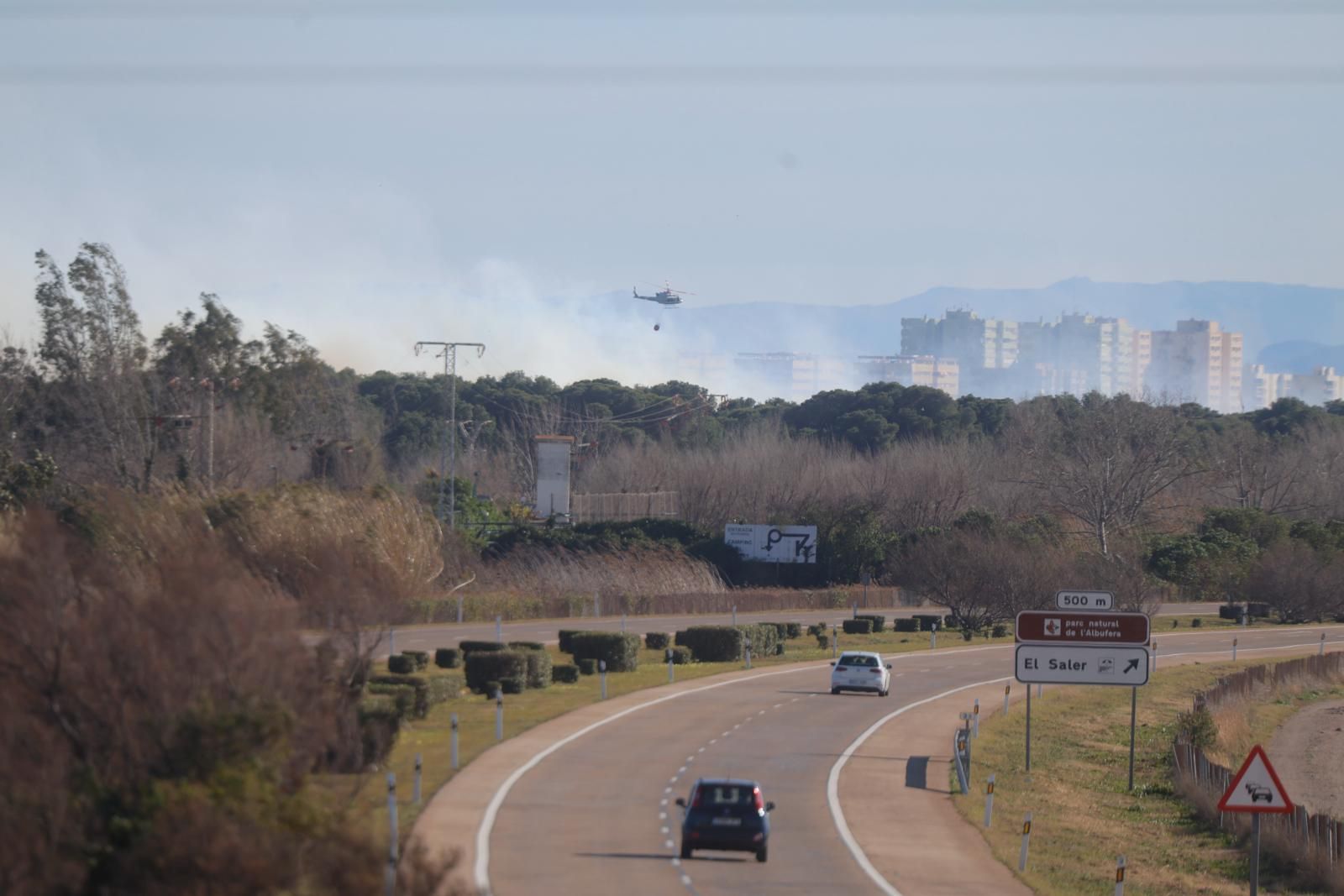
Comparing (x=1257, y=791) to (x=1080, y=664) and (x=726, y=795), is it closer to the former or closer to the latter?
(x=726, y=795)

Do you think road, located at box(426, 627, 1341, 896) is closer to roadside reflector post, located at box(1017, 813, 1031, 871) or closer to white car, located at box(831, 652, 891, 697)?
white car, located at box(831, 652, 891, 697)

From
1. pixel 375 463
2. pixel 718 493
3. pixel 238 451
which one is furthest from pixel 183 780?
pixel 718 493

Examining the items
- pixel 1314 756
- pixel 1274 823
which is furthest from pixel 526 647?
pixel 1314 756

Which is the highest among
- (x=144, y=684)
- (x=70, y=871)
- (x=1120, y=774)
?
(x=144, y=684)

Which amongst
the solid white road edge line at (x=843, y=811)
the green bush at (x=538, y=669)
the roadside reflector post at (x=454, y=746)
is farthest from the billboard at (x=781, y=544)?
the roadside reflector post at (x=454, y=746)

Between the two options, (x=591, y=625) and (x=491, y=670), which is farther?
(x=591, y=625)

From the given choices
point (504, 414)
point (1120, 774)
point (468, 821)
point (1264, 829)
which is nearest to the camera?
point (468, 821)

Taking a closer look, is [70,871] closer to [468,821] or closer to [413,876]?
[413,876]
